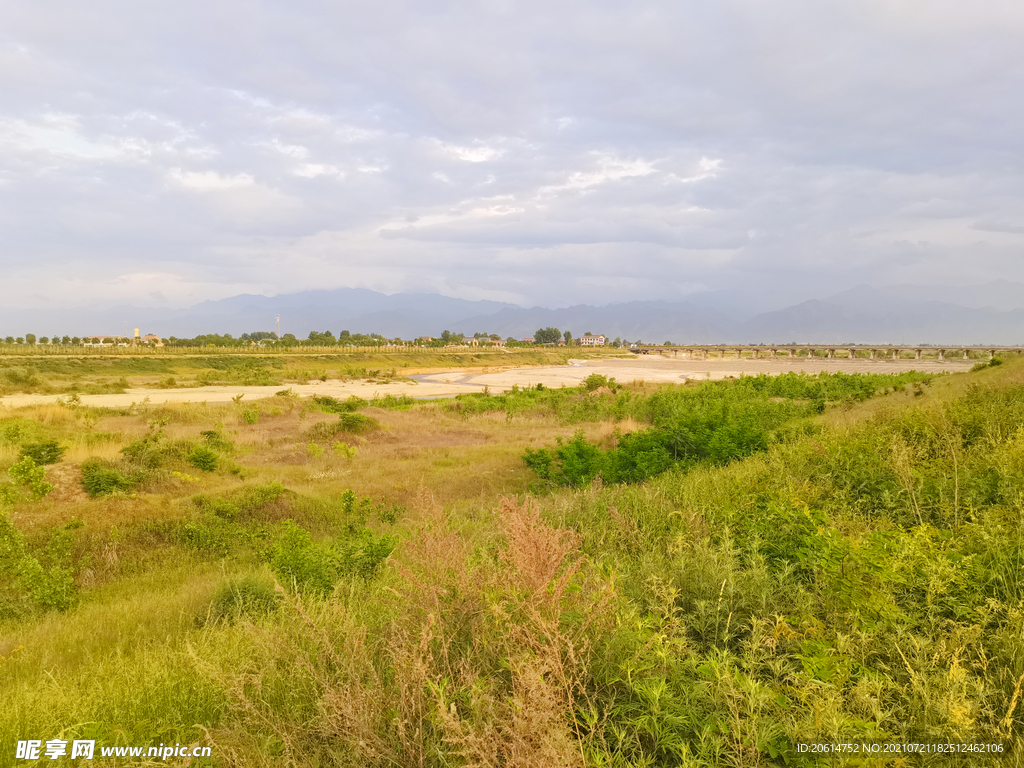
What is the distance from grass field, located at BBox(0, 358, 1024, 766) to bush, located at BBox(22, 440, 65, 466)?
9 centimetres

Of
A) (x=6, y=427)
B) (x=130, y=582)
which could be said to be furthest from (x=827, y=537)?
(x=6, y=427)

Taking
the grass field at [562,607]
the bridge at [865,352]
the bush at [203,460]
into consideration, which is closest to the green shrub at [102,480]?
the grass field at [562,607]

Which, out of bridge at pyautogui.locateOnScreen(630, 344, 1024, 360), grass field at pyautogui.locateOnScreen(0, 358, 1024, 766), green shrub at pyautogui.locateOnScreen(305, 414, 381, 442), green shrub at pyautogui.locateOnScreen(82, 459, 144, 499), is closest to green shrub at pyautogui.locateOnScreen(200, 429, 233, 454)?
green shrub at pyautogui.locateOnScreen(305, 414, 381, 442)

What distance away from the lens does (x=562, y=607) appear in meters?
3.65

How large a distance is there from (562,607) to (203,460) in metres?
13.9

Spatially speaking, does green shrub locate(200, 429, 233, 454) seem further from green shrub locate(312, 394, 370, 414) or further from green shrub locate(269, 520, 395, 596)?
green shrub locate(269, 520, 395, 596)

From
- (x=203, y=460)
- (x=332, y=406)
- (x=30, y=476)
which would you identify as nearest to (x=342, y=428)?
(x=203, y=460)

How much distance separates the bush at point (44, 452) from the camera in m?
12.0

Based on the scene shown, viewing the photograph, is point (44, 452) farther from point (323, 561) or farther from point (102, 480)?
point (323, 561)

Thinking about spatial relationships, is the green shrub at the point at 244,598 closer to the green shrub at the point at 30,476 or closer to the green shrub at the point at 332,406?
the green shrub at the point at 30,476

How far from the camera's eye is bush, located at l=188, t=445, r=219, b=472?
46.9ft

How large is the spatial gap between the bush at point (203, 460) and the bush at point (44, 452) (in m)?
2.77

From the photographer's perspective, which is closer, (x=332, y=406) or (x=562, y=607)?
(x=562, y=607)

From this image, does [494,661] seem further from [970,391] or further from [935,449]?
[970,391]
